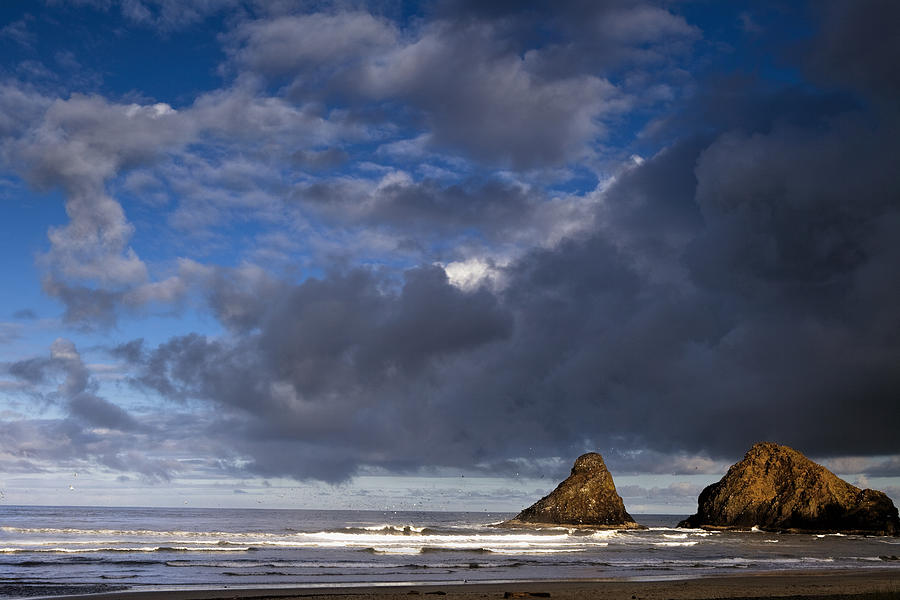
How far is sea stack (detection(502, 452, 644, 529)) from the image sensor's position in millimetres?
97062

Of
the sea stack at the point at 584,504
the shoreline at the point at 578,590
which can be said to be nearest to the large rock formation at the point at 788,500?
the sea stack at the point at 584,504

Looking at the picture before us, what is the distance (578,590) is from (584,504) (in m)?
72.7

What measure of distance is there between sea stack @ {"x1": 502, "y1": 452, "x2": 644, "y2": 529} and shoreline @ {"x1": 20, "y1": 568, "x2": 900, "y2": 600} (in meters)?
63.8

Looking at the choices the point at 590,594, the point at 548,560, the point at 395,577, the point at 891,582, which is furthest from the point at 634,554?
the point at 590,594

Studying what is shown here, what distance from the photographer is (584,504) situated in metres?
97.8

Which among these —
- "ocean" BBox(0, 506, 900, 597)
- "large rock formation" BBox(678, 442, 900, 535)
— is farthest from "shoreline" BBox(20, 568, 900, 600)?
"large rock formation" BBox(678, 442, 900, 535)

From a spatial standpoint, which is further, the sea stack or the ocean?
the sea stack

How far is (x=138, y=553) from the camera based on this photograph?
45438 mm

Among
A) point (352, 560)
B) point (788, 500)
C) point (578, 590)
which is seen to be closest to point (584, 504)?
point (788, 500)

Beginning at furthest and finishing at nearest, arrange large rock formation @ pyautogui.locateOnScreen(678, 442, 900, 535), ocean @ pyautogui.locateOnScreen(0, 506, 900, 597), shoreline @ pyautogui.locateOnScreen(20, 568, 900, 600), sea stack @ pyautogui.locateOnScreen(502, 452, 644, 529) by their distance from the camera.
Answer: large rock formation @ pyautogui.locateOnScreen(678, 442, 900, 535) < sea stack @ pyautogui.locateOnScreen(502, 452, 644, 529) < ocean @ pyautogui.locateOnScreen(0, 506, 900, 597) < shoreline @ pyautogui.locateOnScreen(20, 568, 900, 600)

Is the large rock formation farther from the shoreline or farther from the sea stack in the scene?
the shoreline

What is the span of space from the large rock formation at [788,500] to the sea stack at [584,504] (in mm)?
16639

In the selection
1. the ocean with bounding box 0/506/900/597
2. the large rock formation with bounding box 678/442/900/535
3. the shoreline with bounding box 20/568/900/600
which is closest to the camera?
the shoreline with bounding box 20/568/900/600

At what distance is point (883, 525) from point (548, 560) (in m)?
76.7
